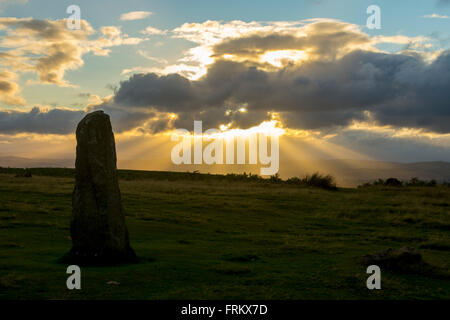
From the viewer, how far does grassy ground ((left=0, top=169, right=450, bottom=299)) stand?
12.4m

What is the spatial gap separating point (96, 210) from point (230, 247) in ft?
22.9

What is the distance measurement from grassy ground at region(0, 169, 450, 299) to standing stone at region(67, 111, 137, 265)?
85 centimetres

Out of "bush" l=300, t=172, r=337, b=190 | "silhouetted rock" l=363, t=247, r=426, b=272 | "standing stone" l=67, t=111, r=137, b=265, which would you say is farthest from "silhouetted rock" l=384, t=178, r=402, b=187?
"standing stone" l=67, t=111, r=137, b=265

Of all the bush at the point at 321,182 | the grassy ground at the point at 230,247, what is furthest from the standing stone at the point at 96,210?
the bush at the point at 321,182

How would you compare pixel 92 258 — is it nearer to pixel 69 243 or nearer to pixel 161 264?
pixel 161 264

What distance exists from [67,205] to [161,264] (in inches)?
819

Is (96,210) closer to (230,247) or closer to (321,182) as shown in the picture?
(230,247)

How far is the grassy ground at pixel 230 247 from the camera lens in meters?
12.4

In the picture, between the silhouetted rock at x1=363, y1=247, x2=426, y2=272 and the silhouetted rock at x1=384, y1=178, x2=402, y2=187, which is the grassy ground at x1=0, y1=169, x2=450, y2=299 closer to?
the silhouetted rock at x1=363, y1=247, x2=426, y2=272

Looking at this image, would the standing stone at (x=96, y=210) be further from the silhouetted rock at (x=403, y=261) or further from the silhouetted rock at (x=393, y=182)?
the silhouetted rock at (x=393, y=182)

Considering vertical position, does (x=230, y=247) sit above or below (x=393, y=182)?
below

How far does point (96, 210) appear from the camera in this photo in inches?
614

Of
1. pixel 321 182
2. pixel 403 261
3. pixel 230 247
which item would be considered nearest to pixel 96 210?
pixel 230 247
